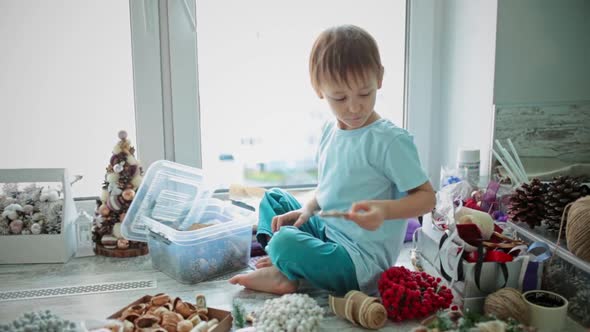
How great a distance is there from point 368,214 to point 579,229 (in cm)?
38

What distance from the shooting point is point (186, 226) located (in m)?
1.25

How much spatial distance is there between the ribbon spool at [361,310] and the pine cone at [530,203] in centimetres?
38

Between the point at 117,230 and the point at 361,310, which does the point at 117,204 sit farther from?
the point at 361,310

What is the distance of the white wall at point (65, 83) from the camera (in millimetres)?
1368

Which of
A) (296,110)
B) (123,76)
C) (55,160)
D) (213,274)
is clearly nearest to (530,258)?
(213,274)

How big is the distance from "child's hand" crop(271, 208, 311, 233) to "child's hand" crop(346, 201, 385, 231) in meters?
0.23

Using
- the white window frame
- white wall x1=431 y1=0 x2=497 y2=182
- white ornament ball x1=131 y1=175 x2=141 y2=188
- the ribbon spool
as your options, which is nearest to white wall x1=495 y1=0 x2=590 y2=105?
white wall x1=431 y1=0 x2=497 y2=182

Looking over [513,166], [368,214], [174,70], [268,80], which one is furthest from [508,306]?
[174,70]

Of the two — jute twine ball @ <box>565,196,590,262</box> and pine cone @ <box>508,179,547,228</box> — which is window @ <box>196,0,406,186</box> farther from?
jute twine ball @ <box>565,196,590,262</box>

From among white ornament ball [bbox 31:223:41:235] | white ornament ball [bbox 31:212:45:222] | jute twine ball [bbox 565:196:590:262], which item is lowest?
white ornament ball [bbox 31:223:41:235]

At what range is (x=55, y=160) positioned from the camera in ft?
4.72

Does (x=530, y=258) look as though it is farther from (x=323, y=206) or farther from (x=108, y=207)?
(x=108, y=207)

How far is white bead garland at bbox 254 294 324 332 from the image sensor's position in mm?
854

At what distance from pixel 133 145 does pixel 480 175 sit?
3.13 ft
